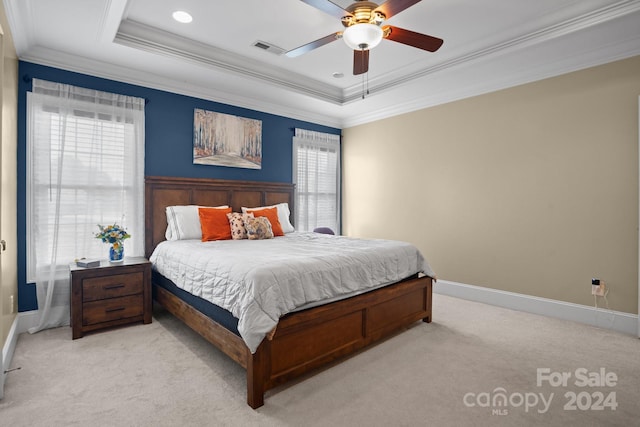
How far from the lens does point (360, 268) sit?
2.73 metres

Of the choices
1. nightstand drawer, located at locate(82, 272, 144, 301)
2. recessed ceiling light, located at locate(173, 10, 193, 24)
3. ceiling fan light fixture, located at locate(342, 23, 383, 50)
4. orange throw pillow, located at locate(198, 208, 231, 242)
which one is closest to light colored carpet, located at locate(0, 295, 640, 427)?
nightstand drawer, located at locate(82, 272, 144, 301)

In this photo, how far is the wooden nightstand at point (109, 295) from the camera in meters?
2.96

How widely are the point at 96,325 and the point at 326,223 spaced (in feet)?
11.7

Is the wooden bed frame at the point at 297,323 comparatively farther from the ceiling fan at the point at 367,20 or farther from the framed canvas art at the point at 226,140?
the ceiling fan at the point at 367,20

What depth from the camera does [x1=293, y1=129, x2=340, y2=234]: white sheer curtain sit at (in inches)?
213

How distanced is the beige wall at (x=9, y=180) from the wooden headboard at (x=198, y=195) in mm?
1129

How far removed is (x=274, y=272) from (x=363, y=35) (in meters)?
1.71

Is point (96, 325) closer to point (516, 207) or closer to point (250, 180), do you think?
point (250, 180)

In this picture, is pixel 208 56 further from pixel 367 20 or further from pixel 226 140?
pixel 367 20

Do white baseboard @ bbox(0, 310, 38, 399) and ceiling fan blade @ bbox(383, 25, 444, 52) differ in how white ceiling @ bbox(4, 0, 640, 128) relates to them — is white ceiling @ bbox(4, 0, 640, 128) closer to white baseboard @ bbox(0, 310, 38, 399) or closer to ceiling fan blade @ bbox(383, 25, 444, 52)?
ceiling fan blade @ bbox(383, 25, 444, 52)

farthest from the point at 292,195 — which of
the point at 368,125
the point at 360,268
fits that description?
the point at 360,268

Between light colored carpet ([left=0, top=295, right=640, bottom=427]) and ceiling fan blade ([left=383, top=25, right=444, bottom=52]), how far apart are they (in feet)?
7.94

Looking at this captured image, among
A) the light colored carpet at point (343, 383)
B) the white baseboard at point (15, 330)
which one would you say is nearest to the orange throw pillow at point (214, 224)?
the light colored carpet at point (343, 383)

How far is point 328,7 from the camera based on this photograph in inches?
87.0
